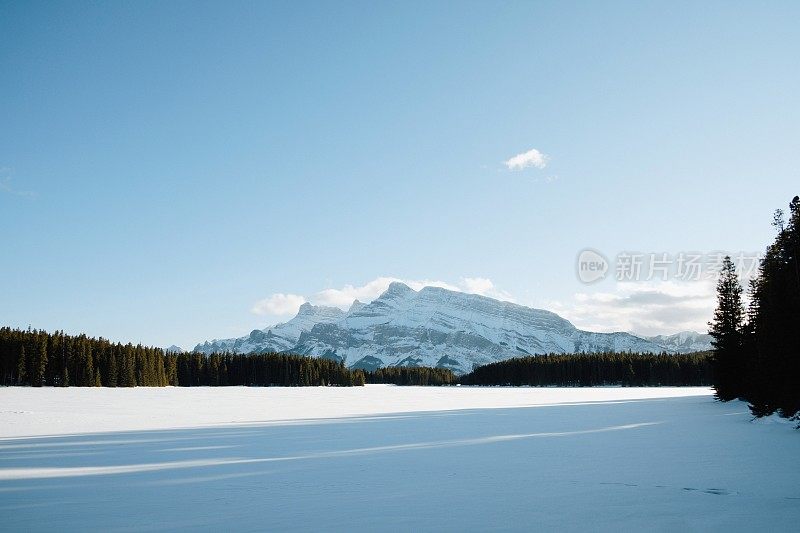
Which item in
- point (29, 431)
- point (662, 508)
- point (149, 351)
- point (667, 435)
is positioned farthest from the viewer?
point (149, 351)

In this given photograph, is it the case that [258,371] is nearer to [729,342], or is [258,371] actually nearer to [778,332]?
[729,342]

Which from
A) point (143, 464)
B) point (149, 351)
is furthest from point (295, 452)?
point (149, 351)

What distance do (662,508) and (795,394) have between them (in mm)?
22916

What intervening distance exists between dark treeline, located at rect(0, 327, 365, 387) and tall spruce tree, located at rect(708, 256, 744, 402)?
111 m

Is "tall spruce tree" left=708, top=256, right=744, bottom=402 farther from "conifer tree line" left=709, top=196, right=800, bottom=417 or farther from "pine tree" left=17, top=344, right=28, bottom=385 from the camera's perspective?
"pine tree" left=17, top=344, right=28, bottom=385

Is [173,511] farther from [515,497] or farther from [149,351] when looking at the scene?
[149,351]

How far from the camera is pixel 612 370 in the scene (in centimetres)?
15775

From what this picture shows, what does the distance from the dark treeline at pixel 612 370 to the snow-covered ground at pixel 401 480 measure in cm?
13551

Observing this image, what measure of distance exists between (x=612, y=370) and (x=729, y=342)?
12068 centimetres

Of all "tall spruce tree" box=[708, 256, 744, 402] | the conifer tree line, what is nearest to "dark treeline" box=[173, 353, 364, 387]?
"tall spruce tree" box=[708, 256, 744, 402]

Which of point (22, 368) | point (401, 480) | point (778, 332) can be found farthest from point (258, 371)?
point (401, 480)

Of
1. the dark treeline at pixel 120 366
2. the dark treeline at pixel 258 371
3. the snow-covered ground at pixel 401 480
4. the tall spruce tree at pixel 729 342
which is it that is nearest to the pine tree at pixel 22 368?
the dark treeline at pixel 120 366

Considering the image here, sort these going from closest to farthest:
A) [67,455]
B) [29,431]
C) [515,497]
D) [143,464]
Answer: [515,497] < [143,464] < [67,455] < [29,431]

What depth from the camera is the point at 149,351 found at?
419 ft
